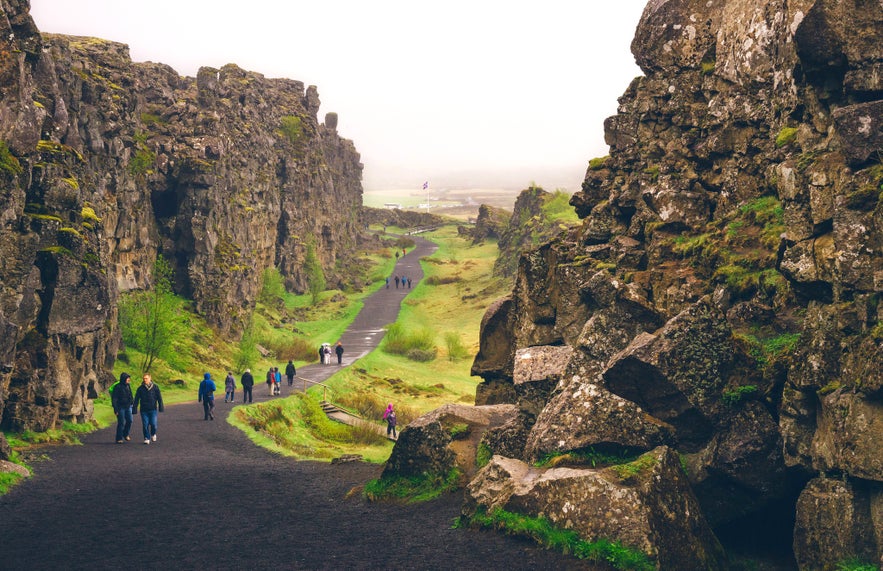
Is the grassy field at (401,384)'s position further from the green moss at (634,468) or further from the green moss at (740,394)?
the green moss at (740,394)

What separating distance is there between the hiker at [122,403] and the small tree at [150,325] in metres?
19.6

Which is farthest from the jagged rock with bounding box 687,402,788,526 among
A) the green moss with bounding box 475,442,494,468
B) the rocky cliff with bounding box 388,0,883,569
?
the green moss with bounding box 475,442,494,468

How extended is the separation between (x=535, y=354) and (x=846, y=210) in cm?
1156

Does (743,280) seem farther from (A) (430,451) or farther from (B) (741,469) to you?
(A) (430,451)

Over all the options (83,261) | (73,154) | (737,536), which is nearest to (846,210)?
(737,536)

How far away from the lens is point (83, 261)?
32500 millimetres

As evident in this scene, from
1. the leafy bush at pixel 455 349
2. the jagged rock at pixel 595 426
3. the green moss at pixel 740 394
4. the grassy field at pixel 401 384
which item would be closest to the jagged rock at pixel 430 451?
the jagged rock at pixel 595 426

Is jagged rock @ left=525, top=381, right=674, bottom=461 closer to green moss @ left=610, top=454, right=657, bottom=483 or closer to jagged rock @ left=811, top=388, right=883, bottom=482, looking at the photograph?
green moss @ left=610, top=454, right=657, bottom=483

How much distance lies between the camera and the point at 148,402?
3011cm

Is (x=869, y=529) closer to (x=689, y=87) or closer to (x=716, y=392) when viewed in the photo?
(x=716, y=392)

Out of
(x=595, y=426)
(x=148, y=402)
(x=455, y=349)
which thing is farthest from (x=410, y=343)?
(x=595, y=426)

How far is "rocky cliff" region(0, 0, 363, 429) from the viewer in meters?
28.0

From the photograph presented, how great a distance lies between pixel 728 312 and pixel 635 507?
20.3 ft

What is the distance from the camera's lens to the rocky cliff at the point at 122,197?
92.0 ft
